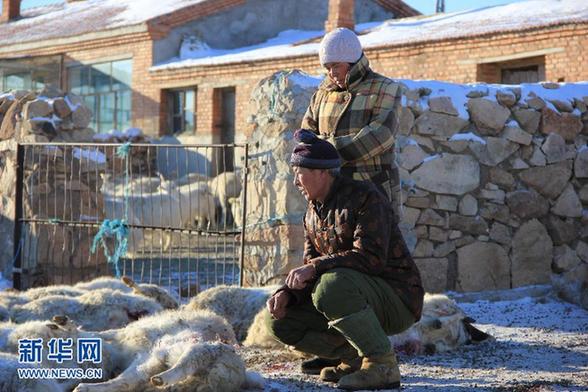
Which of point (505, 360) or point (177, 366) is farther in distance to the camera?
point (505, 360)

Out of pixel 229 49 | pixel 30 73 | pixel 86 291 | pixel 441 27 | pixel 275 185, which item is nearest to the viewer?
pixel 86 291

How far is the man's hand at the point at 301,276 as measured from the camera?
449cm

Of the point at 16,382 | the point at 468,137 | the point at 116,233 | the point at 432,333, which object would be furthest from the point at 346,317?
the point at 116,233

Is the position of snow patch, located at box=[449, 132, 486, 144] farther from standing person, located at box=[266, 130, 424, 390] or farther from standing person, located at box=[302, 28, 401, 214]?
standing person, located at box=[266, 130, 424, 390]

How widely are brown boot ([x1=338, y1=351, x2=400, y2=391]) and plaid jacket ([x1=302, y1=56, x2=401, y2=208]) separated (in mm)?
950

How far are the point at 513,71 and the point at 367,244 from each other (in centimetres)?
1403

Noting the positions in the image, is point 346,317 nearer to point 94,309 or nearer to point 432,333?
point 432,333

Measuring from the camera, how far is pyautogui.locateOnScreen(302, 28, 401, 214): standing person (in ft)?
16.2

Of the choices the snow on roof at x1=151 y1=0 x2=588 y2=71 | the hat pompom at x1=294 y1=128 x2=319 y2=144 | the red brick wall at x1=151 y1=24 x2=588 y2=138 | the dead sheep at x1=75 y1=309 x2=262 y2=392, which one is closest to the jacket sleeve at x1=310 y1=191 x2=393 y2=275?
the hat pompom at x1=294 y1=128 x2=319 y2=144

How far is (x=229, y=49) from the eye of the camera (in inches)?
977

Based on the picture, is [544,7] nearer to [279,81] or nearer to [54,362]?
[279,81]

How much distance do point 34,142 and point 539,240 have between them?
4993 millimetres

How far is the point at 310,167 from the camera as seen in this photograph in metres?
4.56

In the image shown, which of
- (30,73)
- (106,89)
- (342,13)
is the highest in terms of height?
(342,13)
